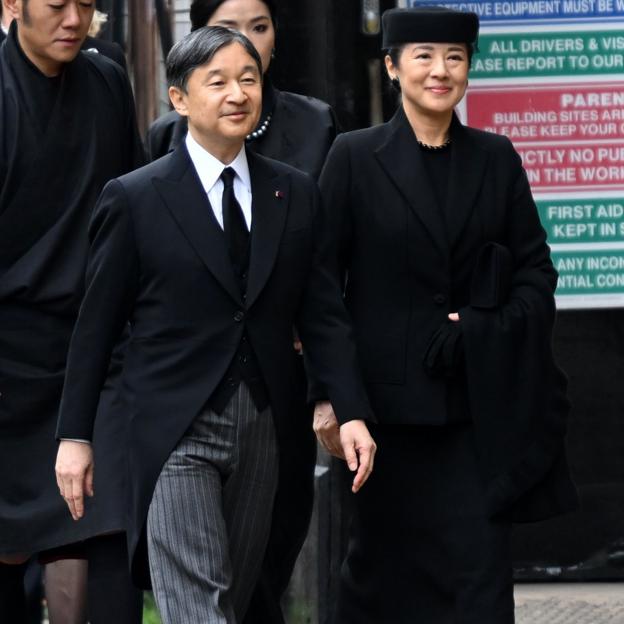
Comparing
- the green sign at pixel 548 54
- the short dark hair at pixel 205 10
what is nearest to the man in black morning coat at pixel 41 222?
the short dark hair at pixel 205 10

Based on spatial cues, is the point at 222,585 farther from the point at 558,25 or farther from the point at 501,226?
the point at 558,25

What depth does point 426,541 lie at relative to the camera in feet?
18.7

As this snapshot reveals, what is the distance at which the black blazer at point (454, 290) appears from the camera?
5.51 m

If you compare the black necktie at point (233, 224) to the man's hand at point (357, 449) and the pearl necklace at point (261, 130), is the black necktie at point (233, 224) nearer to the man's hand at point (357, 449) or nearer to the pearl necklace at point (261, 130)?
the man's hand at point (357, 449)

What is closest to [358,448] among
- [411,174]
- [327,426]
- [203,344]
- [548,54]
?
[327,426]

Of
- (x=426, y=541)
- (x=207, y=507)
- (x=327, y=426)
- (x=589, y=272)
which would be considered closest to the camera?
(x=207, y=507)

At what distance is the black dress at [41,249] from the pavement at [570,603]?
6.72 ft

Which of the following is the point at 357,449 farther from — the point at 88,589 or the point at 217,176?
the point at 88,589

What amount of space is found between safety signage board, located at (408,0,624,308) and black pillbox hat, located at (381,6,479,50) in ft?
4.99

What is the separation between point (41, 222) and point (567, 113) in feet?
7.60

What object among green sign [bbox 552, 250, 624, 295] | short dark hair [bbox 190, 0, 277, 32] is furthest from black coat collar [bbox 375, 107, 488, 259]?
green sign [bbox 552, 250, 624, 295]

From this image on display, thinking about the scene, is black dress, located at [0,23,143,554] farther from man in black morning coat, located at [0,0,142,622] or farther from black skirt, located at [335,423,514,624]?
black skirt, located at [335,423,514,624]

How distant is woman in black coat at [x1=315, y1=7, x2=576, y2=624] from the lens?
5.51m

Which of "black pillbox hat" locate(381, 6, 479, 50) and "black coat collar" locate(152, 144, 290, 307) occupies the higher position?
"black pillbox hat" locate(381, 6, 479, 50)
